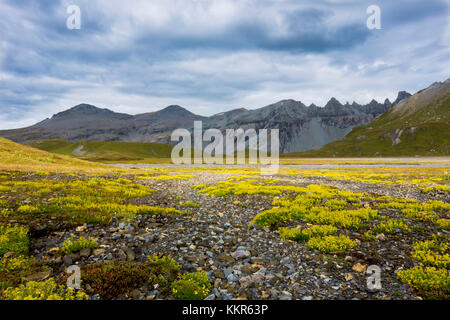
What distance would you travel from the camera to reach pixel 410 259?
25.5 feet

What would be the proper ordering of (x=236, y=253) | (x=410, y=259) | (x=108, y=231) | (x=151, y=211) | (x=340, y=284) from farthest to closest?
(x=151, y=211), (x=108, y=231), (x=236, y=253), (x=410, y=259), (x=340, y=284)

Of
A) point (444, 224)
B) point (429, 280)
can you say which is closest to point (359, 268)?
point (429, 280)

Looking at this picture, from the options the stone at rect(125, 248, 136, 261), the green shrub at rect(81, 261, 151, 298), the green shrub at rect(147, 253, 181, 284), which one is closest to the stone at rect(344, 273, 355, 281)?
the green shrub at rect(147, 253, 181, 284)

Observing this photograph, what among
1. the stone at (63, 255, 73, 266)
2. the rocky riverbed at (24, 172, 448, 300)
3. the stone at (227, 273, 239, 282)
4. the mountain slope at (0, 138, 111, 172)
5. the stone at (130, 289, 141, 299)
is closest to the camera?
the stone at (130, 289, 141, 299)

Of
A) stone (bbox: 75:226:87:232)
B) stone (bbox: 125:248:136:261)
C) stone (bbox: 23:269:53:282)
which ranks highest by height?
stone (bbox: 75:226:87:232)

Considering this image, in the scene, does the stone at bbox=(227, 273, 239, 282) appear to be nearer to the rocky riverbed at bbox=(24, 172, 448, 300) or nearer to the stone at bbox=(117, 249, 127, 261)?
the rocky riverbed at bbox=(24, 172, 448, 300)

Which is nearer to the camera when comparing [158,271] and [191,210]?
[158,271]

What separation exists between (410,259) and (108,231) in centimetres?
1228

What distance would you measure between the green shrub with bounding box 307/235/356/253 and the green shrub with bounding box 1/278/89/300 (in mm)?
8122

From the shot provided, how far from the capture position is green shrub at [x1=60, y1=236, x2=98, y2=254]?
7.70 metres

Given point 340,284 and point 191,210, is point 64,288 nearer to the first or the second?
point 340,284
